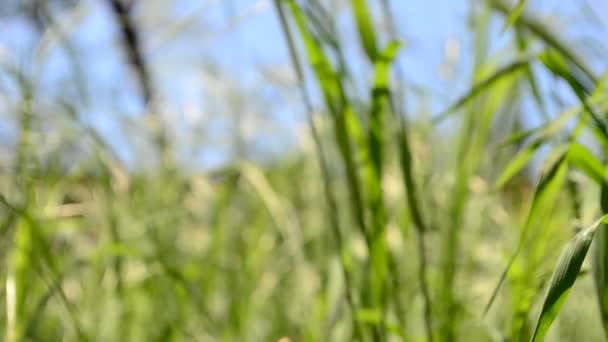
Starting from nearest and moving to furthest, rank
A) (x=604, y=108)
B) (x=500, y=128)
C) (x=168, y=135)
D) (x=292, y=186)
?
(x=604, y=108) < (x=500, y=128) < (x=292, y=186) < (x=168, y=135)

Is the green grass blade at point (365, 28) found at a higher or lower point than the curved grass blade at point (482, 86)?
higher

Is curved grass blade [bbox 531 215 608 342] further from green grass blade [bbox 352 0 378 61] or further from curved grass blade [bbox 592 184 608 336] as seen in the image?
green grass blade [bbox 352 0 378 61]

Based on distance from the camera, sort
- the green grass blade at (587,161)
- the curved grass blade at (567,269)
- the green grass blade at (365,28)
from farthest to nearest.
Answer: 1. the green grass blade at (365,28)
2. the green grass blade at (587,161)
3. the curved grass blade at (567,269)

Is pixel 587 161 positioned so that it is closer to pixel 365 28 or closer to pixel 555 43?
pixel 555 43

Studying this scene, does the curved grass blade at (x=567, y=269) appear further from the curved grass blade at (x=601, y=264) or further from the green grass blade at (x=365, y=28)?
the green grass blade at (x=365, y=28)

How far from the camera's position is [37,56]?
90 centimetres

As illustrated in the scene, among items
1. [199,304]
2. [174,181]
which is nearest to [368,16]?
[199,304]

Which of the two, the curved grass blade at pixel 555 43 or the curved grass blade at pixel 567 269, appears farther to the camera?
the curved grass blade at pixel 555 43

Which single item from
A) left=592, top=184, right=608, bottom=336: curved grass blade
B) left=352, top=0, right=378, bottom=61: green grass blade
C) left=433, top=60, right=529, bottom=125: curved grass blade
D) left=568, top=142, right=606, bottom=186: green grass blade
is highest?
left=352, top=0, right=378, bottom=61: green grass blade

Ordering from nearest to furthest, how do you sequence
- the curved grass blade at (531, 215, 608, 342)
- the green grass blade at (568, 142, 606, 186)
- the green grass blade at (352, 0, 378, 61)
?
the curved grass blade at (531, 215, 608, 342), the green grass blade at (568, 142, 606, 186), the green grass blade at (352, 0, 378, 61)

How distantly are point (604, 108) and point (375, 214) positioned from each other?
0.19 m

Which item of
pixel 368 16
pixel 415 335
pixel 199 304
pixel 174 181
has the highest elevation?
pixel 368 16

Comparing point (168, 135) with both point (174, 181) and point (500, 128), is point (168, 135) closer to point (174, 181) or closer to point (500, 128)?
point (174, 181)

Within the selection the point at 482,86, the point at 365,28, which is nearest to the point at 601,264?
the point at 482,86
